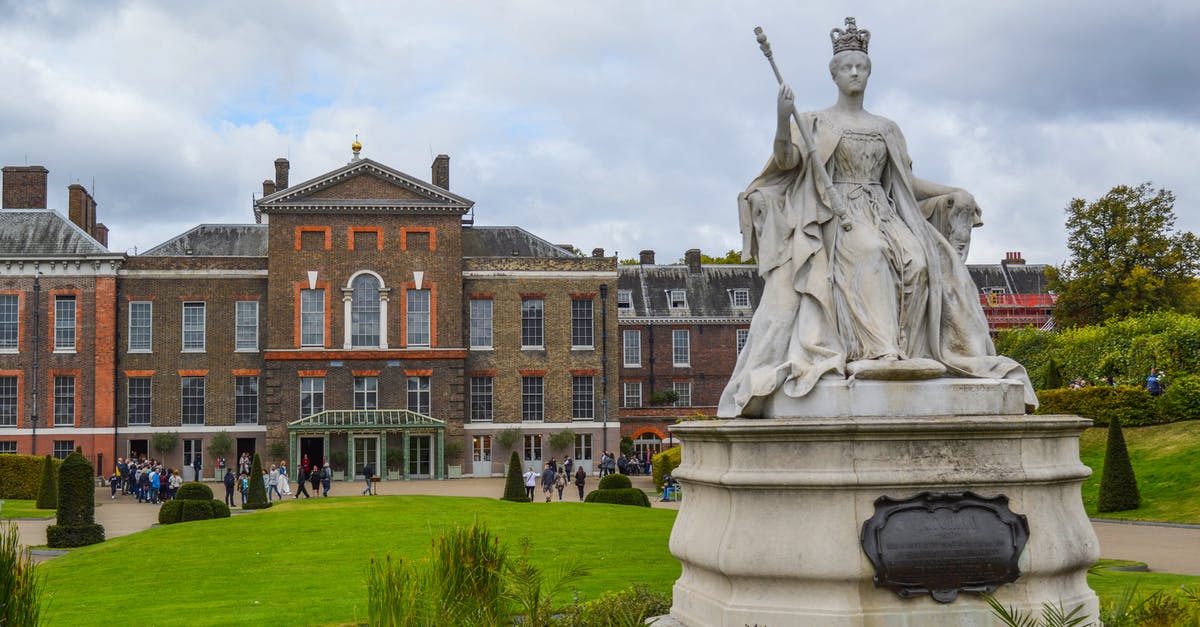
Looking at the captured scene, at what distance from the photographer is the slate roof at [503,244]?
5247 cm

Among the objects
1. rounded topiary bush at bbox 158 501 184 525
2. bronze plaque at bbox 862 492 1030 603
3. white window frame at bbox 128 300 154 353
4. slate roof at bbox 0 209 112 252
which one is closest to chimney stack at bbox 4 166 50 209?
slate roof at bbox 0 209 112 252

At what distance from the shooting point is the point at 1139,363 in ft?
117

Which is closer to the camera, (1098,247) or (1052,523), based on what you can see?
(1052,523)

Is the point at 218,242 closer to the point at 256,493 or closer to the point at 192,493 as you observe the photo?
the point at 256,493

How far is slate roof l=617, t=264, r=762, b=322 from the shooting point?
5856 cm

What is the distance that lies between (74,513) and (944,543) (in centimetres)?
2297

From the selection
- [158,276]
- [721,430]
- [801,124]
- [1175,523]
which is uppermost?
[158,276]

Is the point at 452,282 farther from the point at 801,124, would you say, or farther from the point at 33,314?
the point at 801,124

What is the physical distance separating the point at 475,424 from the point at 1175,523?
101 feet

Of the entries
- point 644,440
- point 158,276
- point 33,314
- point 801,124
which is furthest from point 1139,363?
point 33,314

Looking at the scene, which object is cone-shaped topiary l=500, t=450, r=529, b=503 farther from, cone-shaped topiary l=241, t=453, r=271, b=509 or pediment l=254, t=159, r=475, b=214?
pediment l=254, t=159, r=475, b=214

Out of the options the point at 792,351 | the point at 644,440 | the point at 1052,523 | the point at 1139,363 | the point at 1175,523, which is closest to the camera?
the point at 1052,523

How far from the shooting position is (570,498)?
37.1 meters

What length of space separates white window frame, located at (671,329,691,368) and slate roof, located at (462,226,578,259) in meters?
8.62
